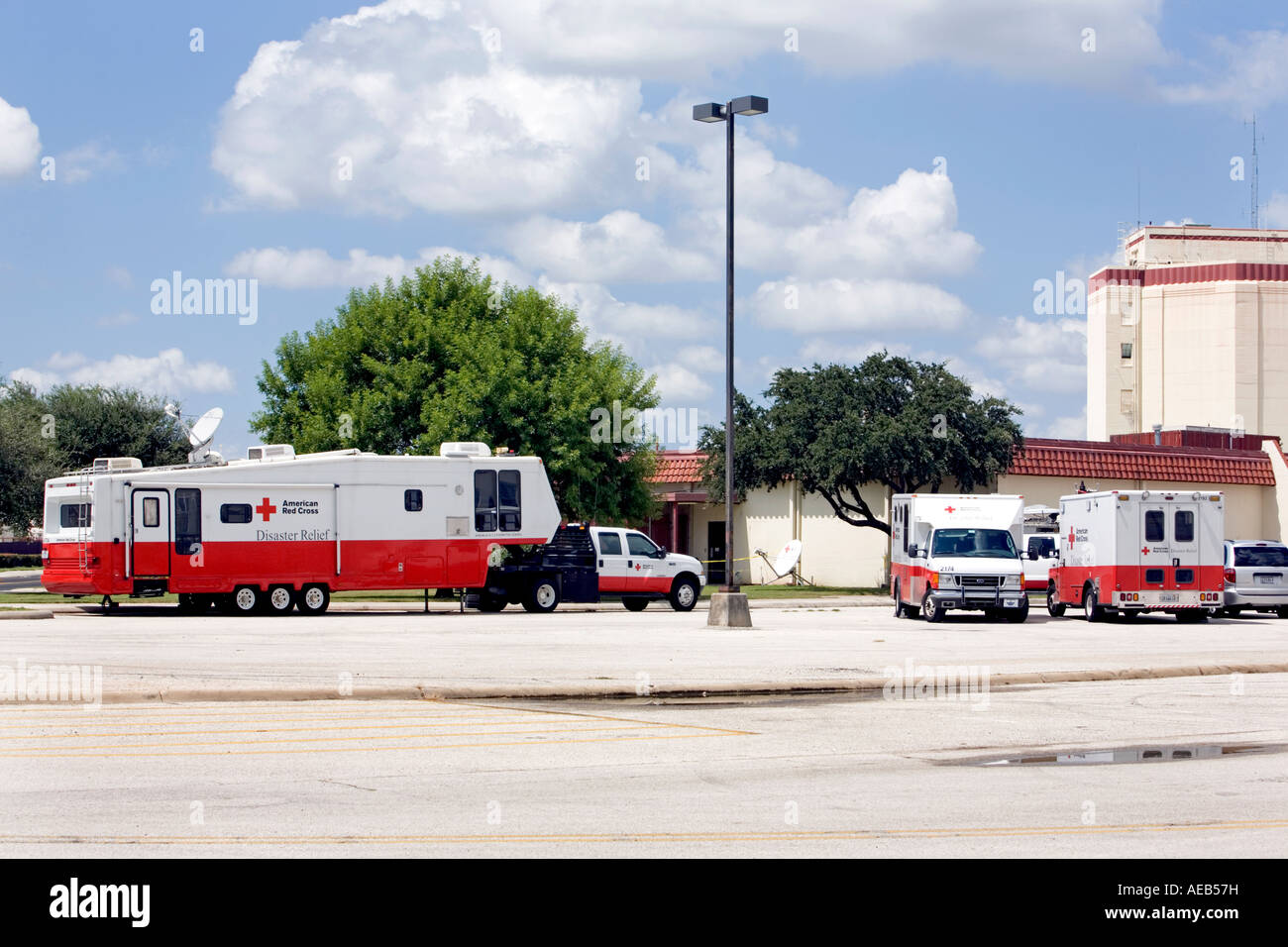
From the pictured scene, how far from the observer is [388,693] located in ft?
51.1

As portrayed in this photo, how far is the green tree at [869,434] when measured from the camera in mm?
48031

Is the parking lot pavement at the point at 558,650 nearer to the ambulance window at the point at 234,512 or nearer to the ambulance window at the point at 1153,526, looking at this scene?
the ambulance window at the point at 1153,526

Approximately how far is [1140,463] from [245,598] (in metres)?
36.8

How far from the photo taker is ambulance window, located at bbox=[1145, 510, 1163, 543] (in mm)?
31172

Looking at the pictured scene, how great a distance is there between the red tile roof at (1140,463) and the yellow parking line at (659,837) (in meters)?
44.2

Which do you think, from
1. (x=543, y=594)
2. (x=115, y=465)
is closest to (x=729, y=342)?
(x=543, y=594)

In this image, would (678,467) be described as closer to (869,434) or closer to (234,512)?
(869,434)

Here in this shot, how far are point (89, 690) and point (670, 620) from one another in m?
16.6

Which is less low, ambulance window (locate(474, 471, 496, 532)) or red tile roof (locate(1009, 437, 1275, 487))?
red tile roof (locate(1009, 437, 1275, 487))

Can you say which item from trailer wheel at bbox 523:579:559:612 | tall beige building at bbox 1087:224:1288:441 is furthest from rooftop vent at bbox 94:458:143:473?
tall beige building at bbox 1087:224:1288:441

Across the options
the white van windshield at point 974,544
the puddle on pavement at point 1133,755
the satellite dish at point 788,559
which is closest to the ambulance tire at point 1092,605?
the white van windshield at point 974,544

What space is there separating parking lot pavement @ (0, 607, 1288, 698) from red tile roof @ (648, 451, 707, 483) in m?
25.4

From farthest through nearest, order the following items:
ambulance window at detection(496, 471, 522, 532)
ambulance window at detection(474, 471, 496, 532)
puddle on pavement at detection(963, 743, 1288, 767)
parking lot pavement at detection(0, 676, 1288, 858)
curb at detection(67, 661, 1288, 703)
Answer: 1. ambulance window at detection(496, 471, 522, 532)
2. ambulance window at detection(474, 471, 496, 532)
3. curb at detection(67, 661, 1288, 703)
4. puddle on pavement at detection(963, 743, 1288, 767)
5. parking lot pavement at detection(0, 676, 1288, 858)

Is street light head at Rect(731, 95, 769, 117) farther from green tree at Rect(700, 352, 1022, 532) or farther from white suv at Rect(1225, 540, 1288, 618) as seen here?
green tree at Rect(700, 352, 1022, 532)
